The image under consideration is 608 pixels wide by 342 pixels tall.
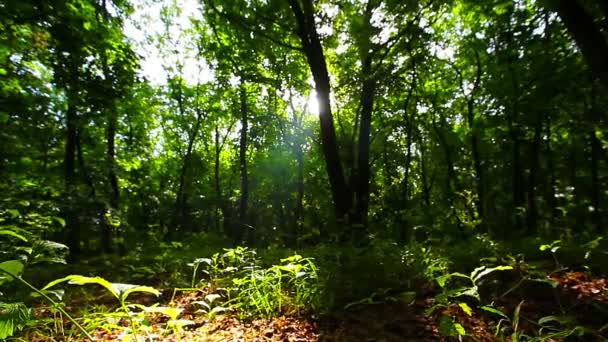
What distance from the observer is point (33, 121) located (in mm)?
4637

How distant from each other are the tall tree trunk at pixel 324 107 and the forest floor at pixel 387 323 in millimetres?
2760

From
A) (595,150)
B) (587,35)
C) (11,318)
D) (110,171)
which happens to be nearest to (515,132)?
(595,150)

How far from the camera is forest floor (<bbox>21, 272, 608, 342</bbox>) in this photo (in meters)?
2.26

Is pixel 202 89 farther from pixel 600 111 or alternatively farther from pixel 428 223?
pixel 600 111

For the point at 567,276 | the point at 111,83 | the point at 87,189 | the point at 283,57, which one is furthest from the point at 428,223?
the point at 283,57

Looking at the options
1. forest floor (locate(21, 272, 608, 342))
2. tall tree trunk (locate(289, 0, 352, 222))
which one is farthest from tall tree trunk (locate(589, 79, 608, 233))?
forest floor (locate(21, 272, 608, 342))

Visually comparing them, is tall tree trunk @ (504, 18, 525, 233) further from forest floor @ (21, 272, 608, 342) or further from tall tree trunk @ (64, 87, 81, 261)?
tall tree trunk @ (64, 87, 81, 261)

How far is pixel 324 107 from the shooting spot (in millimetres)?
5676

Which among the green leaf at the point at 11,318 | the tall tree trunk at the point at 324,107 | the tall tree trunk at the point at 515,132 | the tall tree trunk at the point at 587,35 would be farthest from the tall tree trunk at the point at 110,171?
the tall tree trunk at the point at 515,132

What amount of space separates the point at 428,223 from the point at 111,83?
22.7 ft

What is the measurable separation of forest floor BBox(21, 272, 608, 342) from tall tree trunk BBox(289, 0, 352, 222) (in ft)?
9.06

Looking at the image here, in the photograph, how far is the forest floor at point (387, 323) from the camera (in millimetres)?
2256

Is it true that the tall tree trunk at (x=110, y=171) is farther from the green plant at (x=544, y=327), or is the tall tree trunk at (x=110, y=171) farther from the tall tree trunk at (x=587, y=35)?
the tall tree trunk at (x=587, y=35)

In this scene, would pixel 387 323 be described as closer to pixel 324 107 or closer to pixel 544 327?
pixel 544 327
